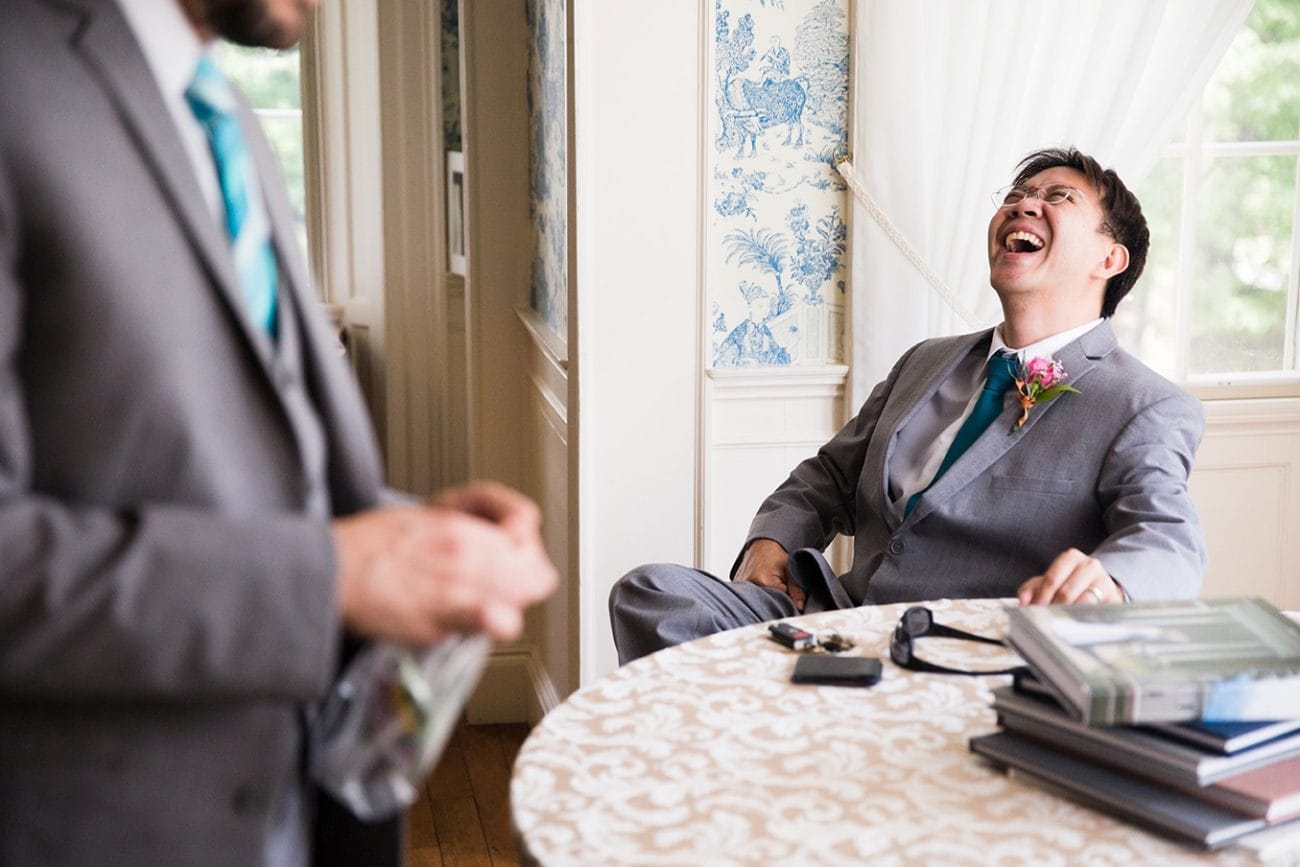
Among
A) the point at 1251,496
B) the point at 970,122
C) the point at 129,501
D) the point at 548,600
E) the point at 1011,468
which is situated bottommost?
the point at 548,600

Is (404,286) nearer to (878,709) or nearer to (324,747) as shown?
(878,709)

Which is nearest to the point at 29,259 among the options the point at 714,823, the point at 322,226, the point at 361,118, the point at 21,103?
the point at 21,103

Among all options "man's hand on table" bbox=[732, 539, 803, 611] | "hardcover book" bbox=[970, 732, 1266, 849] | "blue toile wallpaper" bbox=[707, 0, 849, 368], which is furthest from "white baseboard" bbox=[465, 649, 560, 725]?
"hardcover book" bbox=[970, 732, 1266, 849]

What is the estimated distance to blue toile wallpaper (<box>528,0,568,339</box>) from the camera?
9.37 feet

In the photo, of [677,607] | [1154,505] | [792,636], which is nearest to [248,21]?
[792,636]

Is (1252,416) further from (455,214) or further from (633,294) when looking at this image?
(455,214)

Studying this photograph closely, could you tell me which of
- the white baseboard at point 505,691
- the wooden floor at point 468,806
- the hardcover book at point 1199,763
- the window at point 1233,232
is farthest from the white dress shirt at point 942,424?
the white baseboard at point 505,691

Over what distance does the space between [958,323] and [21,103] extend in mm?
2377

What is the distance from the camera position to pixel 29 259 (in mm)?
798

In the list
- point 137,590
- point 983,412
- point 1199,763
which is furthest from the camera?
point 983,412

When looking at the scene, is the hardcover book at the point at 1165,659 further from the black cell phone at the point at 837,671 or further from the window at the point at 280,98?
the window at the point at 280,98

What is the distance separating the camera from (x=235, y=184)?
933 mm

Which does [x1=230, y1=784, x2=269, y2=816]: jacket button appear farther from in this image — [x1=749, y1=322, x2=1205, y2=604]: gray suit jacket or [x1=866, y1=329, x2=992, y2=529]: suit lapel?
[x1=866, y1=329, x2=992, y2=529]: suit lapel

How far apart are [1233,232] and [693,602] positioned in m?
1.76
